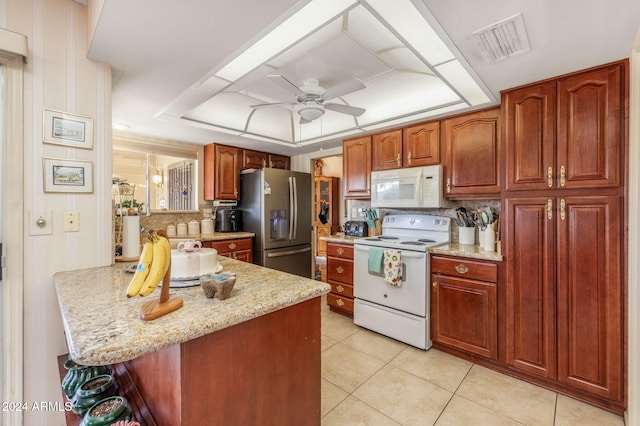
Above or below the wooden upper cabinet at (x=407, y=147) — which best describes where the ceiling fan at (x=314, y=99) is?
above

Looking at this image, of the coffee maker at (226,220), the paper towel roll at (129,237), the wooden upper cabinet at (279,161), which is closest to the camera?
the paper towel roll at (129,237)

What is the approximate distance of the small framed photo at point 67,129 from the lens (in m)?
1.48

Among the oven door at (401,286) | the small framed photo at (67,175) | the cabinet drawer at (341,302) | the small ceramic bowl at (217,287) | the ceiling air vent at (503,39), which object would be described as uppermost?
the ceiling air vent at (503,39)

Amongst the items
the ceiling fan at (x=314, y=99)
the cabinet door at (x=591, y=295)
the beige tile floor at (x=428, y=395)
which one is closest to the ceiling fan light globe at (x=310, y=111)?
the ceiling fan at (x=314, y=99)

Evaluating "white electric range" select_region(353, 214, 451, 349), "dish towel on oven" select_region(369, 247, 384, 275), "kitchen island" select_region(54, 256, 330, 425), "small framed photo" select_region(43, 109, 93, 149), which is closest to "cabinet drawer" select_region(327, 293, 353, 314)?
"white electric range" select_region(353, 214, 451, 349)

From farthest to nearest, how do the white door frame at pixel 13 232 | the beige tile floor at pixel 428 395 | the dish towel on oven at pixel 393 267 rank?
the dish towel on oven at pixel 393 267
the beige tile floor at pixel 428 395
the white door frame at pixel 13 232

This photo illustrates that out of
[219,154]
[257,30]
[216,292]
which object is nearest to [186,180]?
[219,154]

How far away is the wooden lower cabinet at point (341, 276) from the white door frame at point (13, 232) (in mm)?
2499

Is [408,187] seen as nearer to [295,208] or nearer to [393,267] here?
[393,267]

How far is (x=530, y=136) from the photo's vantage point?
6.51 ft

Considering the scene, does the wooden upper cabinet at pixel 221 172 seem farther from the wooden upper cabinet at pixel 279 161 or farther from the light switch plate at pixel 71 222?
the light switch plate at pixel 71 222

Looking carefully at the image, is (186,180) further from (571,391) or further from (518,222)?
(571,391)

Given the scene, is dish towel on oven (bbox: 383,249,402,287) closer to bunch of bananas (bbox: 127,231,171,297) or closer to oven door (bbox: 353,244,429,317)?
oven door (bbox: 353,244,429,317)

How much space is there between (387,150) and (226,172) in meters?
2.20
